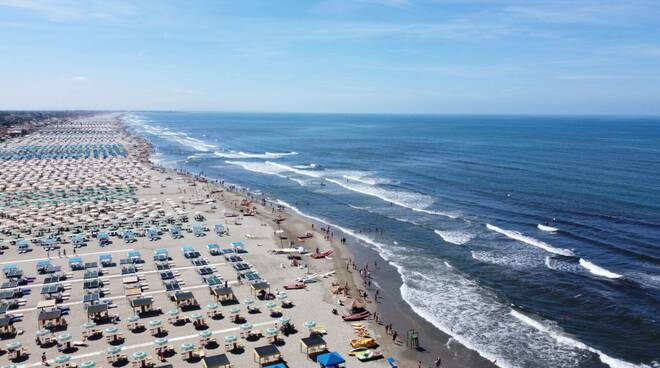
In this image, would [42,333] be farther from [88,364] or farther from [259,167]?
[259,167]

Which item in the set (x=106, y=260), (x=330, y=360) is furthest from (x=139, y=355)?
(x=106, y=260)

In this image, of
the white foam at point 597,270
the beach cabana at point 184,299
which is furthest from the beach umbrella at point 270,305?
the white foam at point 597,270

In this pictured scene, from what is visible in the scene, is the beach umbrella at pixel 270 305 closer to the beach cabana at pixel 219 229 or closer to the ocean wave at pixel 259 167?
the beach cabana at pixel 219 229

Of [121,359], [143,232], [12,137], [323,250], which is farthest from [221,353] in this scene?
[12,137]

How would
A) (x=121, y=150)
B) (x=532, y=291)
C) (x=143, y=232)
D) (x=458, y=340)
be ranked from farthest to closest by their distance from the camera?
1. (x=121, y=150)
2. (x=143, y=232)
3. (x=532, y=291)
4. (x=458, y=340)

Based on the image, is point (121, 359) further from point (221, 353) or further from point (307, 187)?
point (307, 187)

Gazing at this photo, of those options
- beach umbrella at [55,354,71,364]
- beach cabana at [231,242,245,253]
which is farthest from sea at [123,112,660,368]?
beach umbrella at [55,354,71,364]
